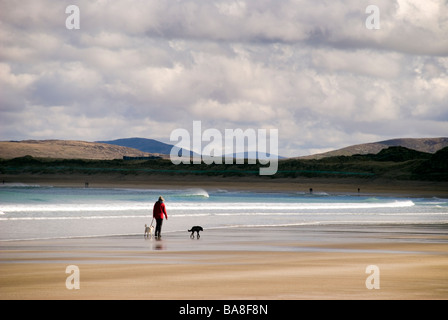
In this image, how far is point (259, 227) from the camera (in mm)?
32469

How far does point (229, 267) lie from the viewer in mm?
16844

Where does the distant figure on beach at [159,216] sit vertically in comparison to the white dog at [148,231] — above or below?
above

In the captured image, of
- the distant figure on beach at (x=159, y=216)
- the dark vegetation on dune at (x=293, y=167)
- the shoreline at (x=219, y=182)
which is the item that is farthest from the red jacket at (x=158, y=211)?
the dark vegetation on dune at (x=293, y=167)

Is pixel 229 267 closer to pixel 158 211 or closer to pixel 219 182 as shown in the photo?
pixel 158 211

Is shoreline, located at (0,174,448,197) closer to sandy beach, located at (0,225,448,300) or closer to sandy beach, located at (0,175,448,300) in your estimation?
sandy beach, located at (0,175,448,300)

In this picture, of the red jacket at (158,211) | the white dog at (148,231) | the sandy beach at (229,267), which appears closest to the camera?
the sandy beach at (229,267)

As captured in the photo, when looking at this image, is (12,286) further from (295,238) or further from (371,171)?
(371,171)

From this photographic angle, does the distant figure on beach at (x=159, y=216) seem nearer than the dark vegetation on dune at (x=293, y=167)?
Yes

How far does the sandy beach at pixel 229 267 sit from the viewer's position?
12.9 meters
